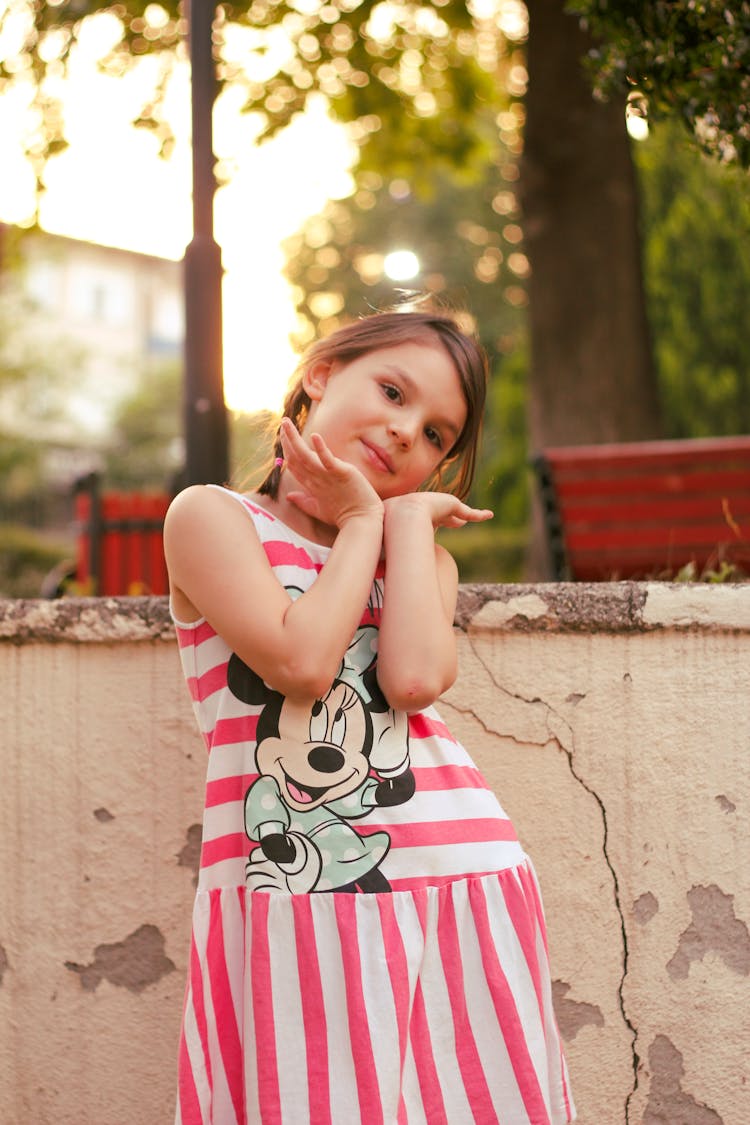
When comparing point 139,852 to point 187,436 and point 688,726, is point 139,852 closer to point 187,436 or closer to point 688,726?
point 688,726

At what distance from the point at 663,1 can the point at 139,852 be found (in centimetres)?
221

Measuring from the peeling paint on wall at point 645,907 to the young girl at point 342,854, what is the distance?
590 millimetres

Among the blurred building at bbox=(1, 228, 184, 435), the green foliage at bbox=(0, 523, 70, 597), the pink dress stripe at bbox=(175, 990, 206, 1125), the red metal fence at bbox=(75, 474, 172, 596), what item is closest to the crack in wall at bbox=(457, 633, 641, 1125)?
the pink dress stripe at bbox=(175, 990, 206, 1125)

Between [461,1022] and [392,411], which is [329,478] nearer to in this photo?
[392,411]

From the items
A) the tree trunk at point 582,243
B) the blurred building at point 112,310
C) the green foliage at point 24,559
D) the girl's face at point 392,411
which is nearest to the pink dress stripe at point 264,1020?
the girl's face at point 392,411

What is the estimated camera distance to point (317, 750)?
1476 mm

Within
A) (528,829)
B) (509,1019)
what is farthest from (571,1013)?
(509,1019)

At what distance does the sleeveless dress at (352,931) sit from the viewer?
138cm

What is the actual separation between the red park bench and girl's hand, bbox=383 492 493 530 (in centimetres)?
221

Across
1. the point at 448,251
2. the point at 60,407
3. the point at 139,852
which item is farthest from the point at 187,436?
the point at 60,407

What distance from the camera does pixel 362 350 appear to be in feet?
5.48

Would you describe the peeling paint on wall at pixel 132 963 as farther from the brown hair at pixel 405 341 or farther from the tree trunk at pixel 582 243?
the tree trunk at pixel 582 243

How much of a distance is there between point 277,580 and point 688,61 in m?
1.71

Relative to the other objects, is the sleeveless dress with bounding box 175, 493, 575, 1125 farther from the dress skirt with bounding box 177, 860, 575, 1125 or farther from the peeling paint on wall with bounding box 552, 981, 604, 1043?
the peeling paint on wall with bounding box 552, 981, 604, 1043
